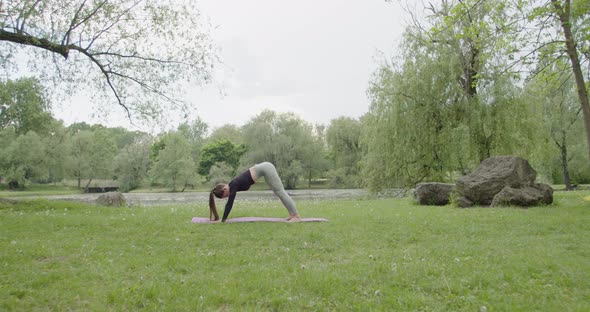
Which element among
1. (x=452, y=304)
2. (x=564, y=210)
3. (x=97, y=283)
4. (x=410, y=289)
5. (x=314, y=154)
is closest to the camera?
(x=452, y=304)

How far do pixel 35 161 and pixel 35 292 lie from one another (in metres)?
67.4

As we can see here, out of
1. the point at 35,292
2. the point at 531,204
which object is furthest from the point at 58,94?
the point at 531,204

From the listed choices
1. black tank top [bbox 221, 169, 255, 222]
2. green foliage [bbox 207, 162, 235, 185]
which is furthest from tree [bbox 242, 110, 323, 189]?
black tank top [bbox 221, 169, 255, 222]

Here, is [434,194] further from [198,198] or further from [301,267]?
[198,198]

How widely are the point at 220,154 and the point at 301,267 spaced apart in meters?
81.9

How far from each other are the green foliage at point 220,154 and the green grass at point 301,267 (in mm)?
75264

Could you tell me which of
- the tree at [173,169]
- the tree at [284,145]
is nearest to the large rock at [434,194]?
the tree at [284,145]

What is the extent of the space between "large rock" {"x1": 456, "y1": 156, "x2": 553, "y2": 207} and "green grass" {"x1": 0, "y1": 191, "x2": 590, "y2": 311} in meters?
5.02

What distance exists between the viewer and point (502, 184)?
16469 mm

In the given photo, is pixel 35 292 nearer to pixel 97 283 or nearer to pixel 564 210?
pixel 97 283

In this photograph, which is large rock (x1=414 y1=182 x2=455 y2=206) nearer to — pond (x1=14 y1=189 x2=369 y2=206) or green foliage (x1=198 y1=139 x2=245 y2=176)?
pond (x1=14 y1=189 x2=369 y2=206)

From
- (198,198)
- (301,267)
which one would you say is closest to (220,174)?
(198,198)

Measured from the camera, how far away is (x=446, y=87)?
25.3m

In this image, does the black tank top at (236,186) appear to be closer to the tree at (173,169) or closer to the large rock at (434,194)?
the large rock at (434,194)
